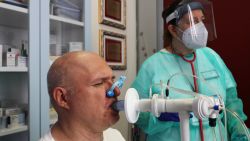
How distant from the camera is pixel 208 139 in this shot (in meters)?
1.54

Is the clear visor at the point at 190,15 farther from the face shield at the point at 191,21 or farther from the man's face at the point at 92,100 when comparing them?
the man's face at the point at 92,100

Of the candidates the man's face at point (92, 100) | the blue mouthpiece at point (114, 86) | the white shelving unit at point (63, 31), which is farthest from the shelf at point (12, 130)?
the blue mouthpiece at point (114, 86)

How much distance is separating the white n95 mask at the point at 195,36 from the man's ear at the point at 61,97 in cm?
87

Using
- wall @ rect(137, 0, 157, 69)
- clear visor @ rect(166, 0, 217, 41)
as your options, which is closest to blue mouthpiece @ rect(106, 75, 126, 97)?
clear visor @ rect(166, 0, 217, 41)

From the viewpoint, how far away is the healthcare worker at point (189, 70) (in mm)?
1544

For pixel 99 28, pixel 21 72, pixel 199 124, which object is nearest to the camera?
pixel 21 72

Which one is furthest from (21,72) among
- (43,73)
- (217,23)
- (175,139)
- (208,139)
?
(217,23)

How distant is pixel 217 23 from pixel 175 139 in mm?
1452

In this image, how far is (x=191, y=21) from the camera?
1.62 m

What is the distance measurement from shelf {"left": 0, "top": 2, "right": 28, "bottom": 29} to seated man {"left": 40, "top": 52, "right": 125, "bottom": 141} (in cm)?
50

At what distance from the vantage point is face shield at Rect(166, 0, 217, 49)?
1.61 metres

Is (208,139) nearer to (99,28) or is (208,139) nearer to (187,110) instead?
(187,110)

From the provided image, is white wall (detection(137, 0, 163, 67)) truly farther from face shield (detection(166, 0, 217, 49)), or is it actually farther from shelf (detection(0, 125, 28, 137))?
shelf (detection(0, 125, 28, 137))

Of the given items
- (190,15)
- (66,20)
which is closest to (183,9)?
(190,15)
